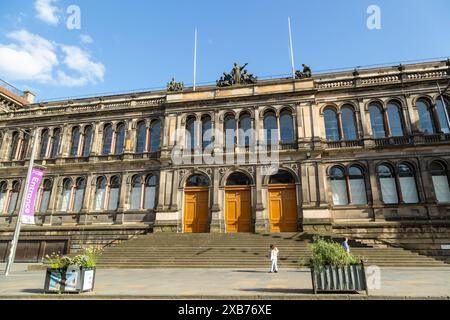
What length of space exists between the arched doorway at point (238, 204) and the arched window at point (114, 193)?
10466 mm

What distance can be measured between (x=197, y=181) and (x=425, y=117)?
19926mm

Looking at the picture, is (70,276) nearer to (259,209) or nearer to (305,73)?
(259,209)

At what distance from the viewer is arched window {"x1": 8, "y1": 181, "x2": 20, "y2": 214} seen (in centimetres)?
2845

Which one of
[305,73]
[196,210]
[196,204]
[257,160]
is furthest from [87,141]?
[305,73]

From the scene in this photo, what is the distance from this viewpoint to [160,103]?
28656 millimetres

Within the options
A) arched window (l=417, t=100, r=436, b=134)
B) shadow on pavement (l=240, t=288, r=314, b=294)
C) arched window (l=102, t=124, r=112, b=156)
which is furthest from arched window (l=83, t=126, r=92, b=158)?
arched window (l=417, t=100, r=436, b=134)

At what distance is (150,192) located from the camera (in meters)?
26.2

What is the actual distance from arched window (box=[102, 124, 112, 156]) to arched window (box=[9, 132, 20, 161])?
33.2 ft

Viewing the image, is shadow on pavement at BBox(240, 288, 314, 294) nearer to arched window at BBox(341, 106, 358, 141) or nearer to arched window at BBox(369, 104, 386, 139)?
arched window at BBox(341, 106, 358, 141)

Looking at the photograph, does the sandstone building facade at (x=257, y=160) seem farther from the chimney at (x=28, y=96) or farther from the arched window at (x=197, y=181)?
the chimney at (x=28, y=96)

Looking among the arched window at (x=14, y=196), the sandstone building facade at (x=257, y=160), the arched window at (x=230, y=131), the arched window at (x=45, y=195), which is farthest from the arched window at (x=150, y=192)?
the arched window at (x=14, y=196)
